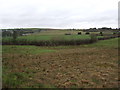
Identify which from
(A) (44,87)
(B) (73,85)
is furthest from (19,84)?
(B) (73,85)

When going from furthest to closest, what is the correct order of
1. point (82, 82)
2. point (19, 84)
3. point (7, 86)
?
point (82, 82)
point (19, 84)
point (7, 86)

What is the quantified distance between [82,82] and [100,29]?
5959 cm

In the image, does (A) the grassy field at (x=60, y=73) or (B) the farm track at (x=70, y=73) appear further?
(B) the farm track at (x=70, y=73)

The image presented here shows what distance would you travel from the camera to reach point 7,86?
4.91 m

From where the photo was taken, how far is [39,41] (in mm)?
38719

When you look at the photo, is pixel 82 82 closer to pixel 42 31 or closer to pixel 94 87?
pixel 94 87

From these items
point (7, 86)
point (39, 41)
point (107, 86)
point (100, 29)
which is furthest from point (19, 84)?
point (100, 29)

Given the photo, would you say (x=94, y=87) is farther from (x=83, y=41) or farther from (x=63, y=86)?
(x=83, y=41)

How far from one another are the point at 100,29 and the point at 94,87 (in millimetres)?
60101

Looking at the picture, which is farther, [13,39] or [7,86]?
[13,39]

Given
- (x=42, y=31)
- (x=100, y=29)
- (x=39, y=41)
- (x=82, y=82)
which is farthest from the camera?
(x=100, y=29)

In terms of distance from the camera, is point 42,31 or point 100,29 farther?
point 100,29

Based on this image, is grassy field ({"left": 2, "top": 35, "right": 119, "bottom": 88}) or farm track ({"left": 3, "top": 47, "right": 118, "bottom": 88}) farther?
farm track ({"left": 3, "top": 47, "right": 118, "bottom": 88})

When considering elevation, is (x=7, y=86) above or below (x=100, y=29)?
below
